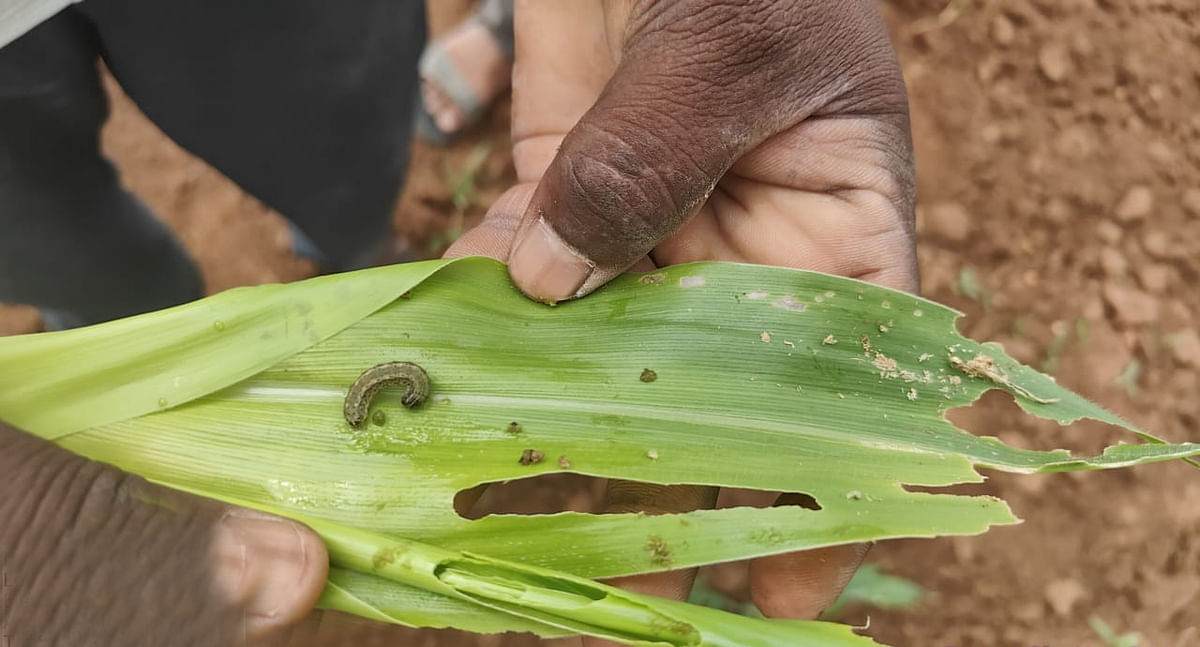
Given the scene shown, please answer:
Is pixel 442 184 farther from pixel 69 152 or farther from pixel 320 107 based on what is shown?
pixel 69 152

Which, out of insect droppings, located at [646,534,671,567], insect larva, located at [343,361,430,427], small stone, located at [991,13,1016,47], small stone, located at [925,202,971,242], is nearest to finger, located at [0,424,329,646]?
insect larva, located at [343,361,430,427]

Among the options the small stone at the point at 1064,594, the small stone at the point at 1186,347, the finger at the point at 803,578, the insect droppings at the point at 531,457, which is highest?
the insect droppings at the point at 531,457

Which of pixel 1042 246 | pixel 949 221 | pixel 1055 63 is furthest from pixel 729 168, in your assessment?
pixel 1055 63

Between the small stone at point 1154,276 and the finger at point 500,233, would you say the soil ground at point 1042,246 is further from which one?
the finger at point 500,233

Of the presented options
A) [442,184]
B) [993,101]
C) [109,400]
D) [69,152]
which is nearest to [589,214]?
[109,400]

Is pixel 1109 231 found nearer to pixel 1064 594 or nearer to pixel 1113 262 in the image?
pixel 1113 262

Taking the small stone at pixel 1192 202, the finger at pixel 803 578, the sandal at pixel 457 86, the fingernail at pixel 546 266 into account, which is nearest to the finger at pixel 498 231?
the fingernail at pixel 546 266

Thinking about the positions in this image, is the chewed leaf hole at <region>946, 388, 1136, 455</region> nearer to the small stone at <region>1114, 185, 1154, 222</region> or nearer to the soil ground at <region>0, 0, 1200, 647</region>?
the soil ground at <region>0, 0, 1200, 647</region>
